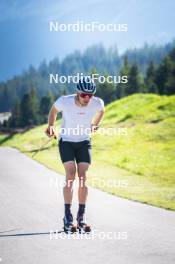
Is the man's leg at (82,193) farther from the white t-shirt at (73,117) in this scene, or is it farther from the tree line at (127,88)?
the tree line at (127,88)

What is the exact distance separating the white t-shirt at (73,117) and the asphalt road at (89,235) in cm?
143

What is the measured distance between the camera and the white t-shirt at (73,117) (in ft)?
25.0

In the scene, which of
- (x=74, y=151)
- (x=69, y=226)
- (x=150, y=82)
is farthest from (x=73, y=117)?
(x=150, y=82)

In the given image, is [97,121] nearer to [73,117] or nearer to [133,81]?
[73,117]

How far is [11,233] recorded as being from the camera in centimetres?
711

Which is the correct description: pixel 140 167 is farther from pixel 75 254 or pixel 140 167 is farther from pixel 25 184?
pixel 75 254

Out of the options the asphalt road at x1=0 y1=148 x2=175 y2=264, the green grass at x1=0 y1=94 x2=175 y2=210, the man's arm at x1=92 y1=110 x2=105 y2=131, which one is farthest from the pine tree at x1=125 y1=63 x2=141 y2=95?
the man's arm at x1=92 y1=110 x2=105 y2=131

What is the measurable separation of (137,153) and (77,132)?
17.8m

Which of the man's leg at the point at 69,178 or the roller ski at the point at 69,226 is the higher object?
the man's leg at the point at 69,178

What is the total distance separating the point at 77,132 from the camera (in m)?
7.62

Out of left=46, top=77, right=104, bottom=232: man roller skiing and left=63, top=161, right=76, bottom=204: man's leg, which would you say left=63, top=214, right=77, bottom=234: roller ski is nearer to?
left=46, top=77, right=104, bottom=232: man roller skiing

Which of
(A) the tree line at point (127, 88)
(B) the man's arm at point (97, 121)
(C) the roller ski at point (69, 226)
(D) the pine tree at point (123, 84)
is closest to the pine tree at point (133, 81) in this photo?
(A) the tree line at point (127, 88)

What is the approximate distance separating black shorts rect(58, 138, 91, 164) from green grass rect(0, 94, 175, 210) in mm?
3003

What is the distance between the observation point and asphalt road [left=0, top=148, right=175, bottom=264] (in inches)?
234
